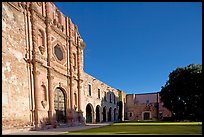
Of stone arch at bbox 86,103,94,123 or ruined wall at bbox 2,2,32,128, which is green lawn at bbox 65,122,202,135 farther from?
stone arch at bbox 86,103,94,123

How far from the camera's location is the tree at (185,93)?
92.5ft

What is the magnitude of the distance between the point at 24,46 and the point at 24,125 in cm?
518

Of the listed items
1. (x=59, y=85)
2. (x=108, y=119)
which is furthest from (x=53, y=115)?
(x=108, y=119)

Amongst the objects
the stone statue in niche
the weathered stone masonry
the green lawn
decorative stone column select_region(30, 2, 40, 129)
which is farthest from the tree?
decorative stone column select_region(30, 2, 40, 129)

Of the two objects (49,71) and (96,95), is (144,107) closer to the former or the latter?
(96,95)

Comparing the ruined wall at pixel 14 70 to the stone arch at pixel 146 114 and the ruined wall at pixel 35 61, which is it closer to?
the ruined wall at pixel 35 61

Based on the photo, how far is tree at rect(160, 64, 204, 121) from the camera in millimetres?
28203

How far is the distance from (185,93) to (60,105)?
51.9 ft

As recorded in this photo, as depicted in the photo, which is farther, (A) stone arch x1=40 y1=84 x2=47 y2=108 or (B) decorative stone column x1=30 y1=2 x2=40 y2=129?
(A) stone arch x1=40 y1=84 x2=47 y2=108

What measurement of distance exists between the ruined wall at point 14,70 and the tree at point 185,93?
1959cm

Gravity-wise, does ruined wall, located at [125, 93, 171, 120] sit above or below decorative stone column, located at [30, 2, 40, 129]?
below

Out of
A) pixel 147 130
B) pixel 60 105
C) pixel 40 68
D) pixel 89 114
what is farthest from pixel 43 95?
pixel 89 114

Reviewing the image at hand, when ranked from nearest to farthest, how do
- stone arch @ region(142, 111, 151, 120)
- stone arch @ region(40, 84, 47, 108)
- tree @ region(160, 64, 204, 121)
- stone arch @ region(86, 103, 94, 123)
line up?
stone arch @ region(40, 84, 47, 108) → tree @ region(160, 64, 204, 121) → stone arch @ region(86, 103, 94, 123) → stone arch @ region(142, 111, 151, 120)

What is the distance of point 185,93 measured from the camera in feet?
95.1
